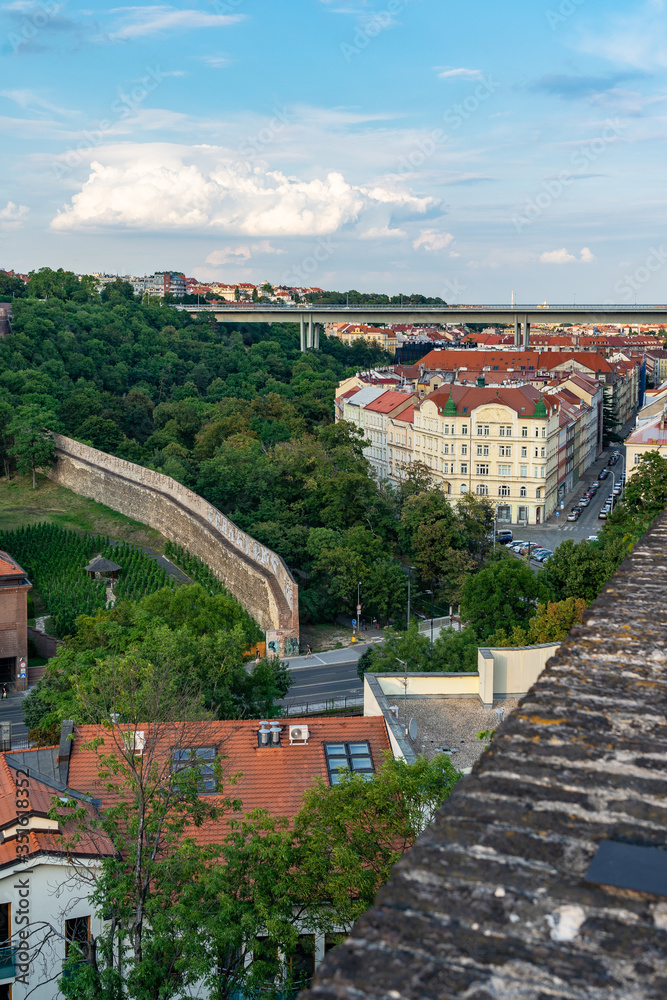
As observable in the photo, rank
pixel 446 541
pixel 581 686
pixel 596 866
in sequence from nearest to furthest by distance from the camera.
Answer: pixel 596 866 → pixel 581 686 → pixel 446 541

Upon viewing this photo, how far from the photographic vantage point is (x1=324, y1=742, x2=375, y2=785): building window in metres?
14.5

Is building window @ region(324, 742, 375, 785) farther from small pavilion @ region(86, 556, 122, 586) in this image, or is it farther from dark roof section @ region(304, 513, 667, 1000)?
small pavilion @ region(86, 556, 122, 586)

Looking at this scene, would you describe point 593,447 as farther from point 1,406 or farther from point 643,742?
point 643,742

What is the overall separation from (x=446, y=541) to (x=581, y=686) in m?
38.8

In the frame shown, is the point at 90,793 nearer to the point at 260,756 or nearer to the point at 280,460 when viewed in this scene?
the point at 260,756

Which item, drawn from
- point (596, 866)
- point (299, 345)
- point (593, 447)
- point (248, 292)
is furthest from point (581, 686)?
point (248, 292)

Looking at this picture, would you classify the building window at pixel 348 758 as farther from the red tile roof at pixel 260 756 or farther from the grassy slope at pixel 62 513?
the grassy slope at pixel 62 513

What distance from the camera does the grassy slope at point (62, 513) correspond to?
4747 centimetres

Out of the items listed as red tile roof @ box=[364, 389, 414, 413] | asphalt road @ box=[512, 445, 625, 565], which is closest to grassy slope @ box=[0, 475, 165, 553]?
asphalt road @ box=[512, 445, 625, 565]

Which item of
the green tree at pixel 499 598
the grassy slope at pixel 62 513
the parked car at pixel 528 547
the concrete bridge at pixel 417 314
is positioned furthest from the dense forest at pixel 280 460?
the concrete bridge at pixel 417 314

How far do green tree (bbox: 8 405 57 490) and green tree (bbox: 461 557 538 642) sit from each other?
3127cm

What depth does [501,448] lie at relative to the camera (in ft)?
179

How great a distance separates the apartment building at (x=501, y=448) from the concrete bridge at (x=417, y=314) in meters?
51.9

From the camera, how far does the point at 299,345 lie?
388 feet
